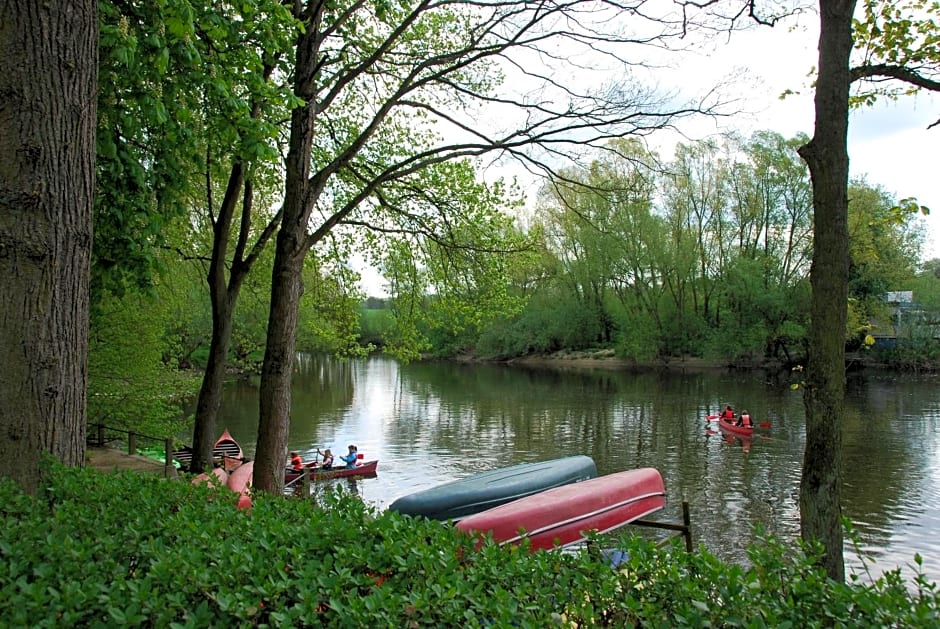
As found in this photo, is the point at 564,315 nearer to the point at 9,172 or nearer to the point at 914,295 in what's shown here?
the point at 914,295

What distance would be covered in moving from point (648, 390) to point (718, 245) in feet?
75.9

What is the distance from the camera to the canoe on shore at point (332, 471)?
19.1 m

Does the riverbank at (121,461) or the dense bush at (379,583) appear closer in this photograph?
the dense bush at (379,583)

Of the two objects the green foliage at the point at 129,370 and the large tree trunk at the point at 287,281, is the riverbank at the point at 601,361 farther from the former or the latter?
the large tree trunk at the point at 287,281

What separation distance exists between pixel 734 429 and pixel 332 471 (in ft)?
47.4

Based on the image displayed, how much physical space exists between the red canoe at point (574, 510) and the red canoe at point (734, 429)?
15828mm

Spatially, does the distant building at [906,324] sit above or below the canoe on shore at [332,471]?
above

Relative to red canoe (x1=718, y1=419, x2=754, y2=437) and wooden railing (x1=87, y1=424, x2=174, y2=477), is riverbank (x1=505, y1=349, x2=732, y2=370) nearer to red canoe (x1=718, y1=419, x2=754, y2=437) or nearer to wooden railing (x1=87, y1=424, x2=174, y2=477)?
red canoe (x1=718, y1=419, x2=754, y2=437)

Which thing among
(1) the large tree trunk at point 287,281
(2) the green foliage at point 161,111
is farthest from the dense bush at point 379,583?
(1) the large tree trunk at point 287,281

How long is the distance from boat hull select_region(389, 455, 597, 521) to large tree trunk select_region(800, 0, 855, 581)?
4658mm

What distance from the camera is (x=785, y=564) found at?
2635 millimetres

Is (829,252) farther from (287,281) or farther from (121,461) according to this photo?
(121,461)

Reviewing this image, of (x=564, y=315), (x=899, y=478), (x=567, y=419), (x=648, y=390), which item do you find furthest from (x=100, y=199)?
(x=564, y=315)

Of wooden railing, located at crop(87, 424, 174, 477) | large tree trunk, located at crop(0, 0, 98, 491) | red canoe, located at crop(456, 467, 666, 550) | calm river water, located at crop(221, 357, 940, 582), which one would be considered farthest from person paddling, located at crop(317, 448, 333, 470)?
large tree trunk, located at crop(0, 0, 98, 491)
